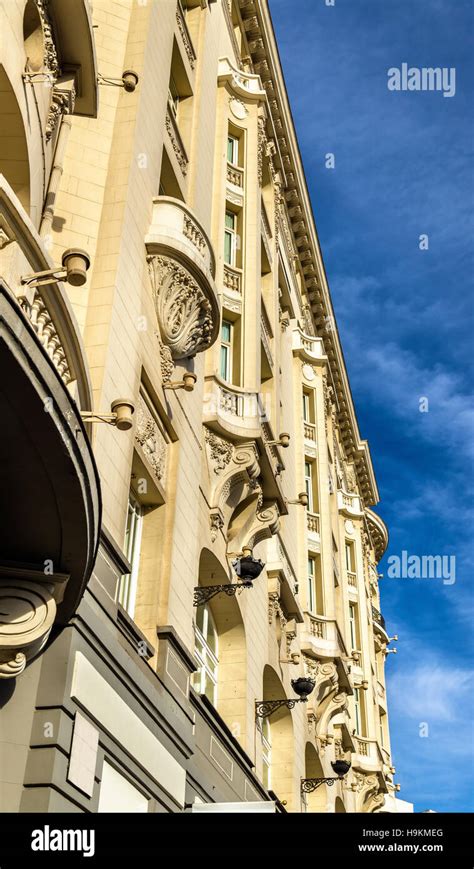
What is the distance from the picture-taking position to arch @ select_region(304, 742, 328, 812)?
29203 mm

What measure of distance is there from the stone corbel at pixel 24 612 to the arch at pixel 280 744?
1552cm

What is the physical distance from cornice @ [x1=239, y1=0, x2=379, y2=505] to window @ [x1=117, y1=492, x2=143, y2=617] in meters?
20.4

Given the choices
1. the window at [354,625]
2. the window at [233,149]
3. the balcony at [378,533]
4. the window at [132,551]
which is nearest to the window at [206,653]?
the window at [132,551]

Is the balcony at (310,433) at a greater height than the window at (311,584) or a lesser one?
greater

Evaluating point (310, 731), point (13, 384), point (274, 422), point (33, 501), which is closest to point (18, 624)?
point (33, 501)

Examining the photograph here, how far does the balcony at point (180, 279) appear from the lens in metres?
15.3

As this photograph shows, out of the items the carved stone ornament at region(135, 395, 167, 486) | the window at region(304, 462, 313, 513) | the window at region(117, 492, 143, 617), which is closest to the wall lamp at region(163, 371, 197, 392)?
the carved stone ornament at region(135, 395, 167, 486)

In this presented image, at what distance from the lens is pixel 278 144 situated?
110ft

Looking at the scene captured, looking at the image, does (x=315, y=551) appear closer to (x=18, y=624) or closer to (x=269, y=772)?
(x=269, y=772)

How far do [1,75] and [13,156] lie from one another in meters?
1.03

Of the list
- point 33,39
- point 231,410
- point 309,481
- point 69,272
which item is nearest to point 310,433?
point 309,481

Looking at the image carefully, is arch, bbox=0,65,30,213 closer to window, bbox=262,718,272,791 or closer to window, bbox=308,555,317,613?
window, bbox=262,718,272,791

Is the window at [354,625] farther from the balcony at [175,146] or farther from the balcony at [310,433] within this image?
the balcony at [175,146]

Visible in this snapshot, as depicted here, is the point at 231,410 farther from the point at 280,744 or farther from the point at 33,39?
the point at 280,744
